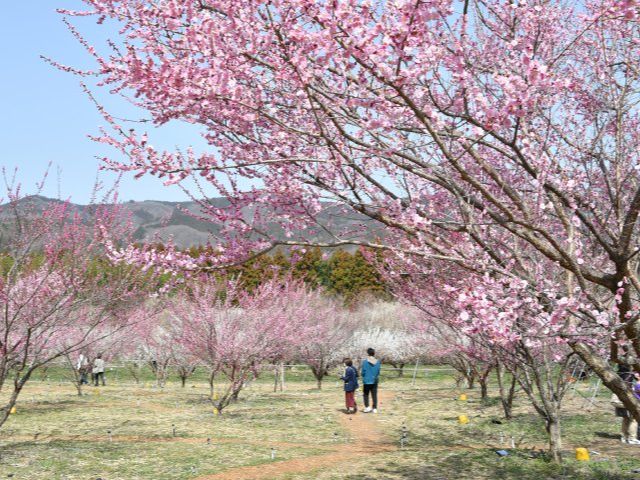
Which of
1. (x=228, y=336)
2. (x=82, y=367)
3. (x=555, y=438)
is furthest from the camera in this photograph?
(x=82, y=367)

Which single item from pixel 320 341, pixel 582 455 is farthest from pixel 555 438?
pixel 320 341

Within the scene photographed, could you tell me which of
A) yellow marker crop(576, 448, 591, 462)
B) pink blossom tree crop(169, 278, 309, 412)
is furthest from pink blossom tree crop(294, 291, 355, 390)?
yellow marker crop(576, 448, 591, 462)

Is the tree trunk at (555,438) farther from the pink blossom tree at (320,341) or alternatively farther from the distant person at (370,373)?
the pink blossom tree at (320,341)

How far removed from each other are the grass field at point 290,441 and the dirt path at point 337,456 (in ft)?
0.06

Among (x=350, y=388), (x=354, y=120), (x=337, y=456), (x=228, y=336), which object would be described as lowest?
(x=337, y=456)

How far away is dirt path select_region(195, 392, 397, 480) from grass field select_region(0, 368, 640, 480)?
20 mm

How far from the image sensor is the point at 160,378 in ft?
85.3

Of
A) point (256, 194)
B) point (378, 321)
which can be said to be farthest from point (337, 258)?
point (256, 194)

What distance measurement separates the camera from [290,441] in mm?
11328

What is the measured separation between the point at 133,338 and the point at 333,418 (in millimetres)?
16098

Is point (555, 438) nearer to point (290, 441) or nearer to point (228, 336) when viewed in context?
point (290, 441)

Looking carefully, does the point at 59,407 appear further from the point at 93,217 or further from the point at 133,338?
the point at 133,338

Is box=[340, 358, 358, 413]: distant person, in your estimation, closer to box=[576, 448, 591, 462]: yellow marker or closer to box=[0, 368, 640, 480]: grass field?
box=[0, 368, 640, 480]: grass field

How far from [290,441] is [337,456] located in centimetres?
163
